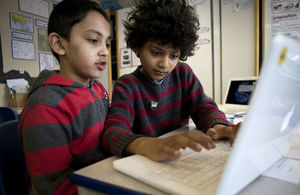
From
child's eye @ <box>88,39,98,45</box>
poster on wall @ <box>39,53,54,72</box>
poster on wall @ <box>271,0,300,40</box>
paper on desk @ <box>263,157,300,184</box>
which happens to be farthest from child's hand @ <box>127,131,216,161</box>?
poster on wall @ <box>39,53,54,72</box>

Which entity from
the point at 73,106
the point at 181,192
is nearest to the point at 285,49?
the point at 181,192

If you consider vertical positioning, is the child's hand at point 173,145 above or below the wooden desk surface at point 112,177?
above

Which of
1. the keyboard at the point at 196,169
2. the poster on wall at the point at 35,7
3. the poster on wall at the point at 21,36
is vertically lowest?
the keyboard at the point at 196,169

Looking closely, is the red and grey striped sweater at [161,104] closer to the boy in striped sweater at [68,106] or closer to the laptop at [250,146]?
the boy in striped sweater at [68,106]

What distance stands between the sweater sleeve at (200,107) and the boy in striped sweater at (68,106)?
39cm

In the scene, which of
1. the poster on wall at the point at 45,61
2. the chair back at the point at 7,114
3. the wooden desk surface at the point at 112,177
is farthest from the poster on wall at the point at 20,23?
the wooden desk surface at the point at 112,177

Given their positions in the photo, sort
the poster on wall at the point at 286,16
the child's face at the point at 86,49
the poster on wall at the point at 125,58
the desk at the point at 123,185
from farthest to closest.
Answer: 1. the poster on wall at the point at 125,58
2. the poster on wall at the point at 286,16
3. the child's face at the point at 86,49
4. the desk at the point at 123,185

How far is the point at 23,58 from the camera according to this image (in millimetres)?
2473

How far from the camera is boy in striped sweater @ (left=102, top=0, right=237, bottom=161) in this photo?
0.86 m

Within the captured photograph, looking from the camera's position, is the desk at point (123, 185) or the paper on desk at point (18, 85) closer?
the desk at point (123, 185)

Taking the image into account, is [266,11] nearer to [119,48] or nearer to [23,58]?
[119,48]

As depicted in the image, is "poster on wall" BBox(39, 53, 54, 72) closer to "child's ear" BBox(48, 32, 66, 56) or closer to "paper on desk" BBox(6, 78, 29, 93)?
"paper on desk" BBox(6, 78, 29, 93)

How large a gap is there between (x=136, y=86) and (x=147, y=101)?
8 centimetres

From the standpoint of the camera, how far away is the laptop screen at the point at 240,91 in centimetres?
184
